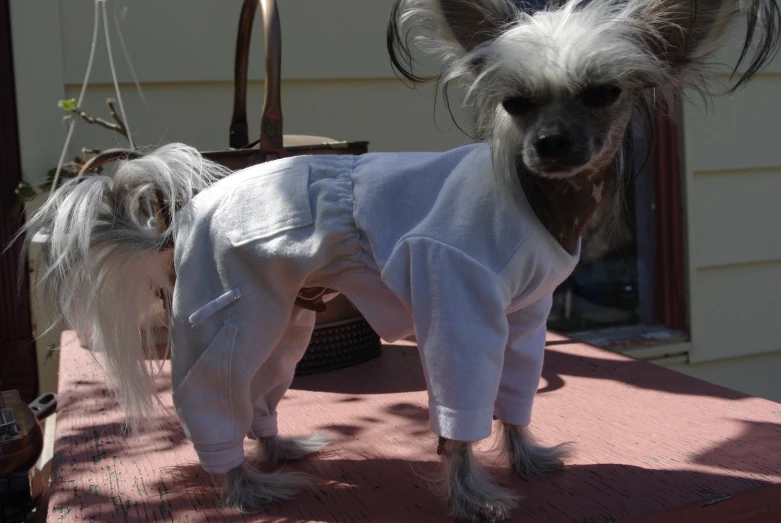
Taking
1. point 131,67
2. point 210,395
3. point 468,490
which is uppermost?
point 131,67

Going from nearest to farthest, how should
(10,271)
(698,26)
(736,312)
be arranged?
1. (698,26)
2. (10,271)
3. (736,312)

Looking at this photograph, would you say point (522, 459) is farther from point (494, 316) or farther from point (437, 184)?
point (437, 184)

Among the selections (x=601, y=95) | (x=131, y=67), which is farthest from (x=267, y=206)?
(x=131, y=67)

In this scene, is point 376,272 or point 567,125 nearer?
point 567,125

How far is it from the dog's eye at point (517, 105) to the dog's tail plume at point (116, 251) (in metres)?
0.79

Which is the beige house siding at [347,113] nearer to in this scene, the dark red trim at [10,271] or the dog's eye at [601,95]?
the dark red trim at [10,271]

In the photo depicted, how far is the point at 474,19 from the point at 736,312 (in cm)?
338

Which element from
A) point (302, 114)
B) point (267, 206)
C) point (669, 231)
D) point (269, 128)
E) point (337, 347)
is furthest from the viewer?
point (669, 231)

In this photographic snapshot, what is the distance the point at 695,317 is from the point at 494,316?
313 cm

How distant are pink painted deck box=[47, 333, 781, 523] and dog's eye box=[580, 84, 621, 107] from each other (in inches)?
34.4

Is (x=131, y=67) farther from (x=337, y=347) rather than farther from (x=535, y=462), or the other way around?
(x=535, y=462)

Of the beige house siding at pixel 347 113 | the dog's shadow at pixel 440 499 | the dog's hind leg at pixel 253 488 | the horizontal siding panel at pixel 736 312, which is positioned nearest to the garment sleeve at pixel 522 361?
the dog's shadow at pixel 440 499

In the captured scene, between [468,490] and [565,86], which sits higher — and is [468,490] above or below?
below

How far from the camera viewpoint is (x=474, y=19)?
1682mm
